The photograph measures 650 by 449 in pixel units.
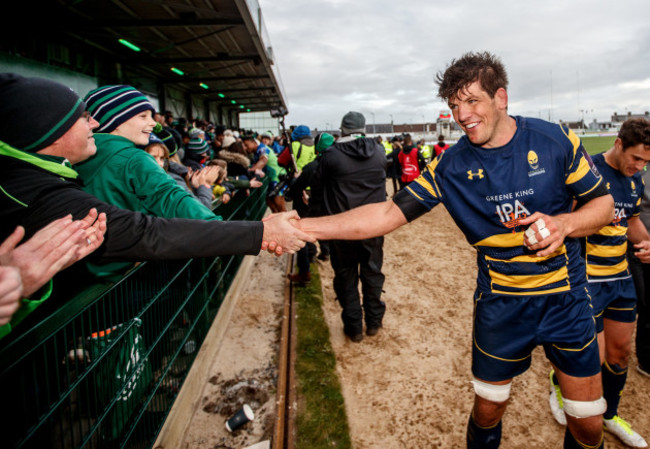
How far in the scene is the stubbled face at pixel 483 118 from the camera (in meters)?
2.07

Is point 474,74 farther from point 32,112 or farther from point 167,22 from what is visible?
point 167,22

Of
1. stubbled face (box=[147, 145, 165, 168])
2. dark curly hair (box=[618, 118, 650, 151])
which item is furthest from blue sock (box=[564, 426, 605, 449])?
stubbled face (box=[147, 145, 165, 168])

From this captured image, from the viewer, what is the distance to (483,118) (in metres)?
2.06

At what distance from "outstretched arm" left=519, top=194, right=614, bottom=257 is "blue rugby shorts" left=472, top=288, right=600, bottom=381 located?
0.34 m

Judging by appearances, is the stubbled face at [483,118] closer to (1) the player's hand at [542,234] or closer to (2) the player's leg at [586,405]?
(1) the player's hand at [542,234]

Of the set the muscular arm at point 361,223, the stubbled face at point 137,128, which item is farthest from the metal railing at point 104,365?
the muscular arm at point 361,223

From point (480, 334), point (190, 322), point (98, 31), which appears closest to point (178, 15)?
point (98, 31)

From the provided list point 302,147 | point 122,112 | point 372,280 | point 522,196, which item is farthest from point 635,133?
point 302,147

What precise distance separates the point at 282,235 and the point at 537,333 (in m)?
1.58

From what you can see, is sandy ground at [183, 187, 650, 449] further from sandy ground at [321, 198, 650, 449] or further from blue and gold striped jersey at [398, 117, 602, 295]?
blue and gold striped jersey at [398, 117, 602, 295]

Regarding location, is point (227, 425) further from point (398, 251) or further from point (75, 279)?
point (398, 251)

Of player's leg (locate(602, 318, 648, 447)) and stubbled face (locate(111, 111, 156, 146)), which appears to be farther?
player's leg (locate(602, 318, 648, 447))

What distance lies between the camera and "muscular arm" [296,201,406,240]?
7.61ft

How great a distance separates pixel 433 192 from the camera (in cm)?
225
